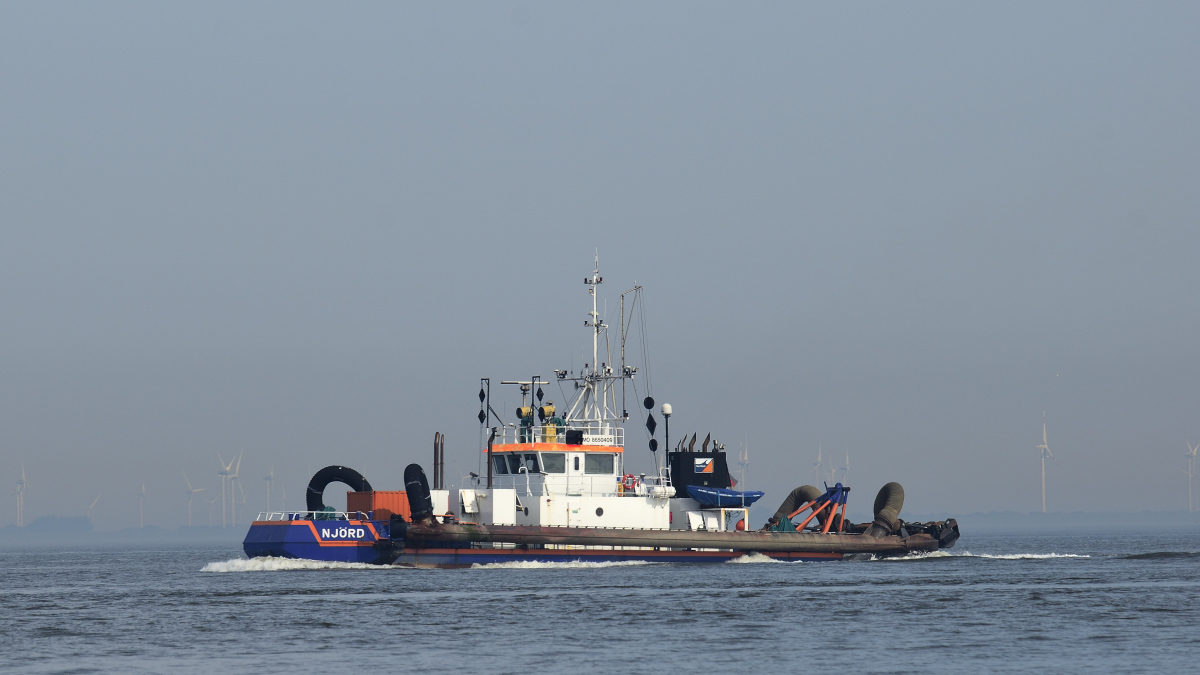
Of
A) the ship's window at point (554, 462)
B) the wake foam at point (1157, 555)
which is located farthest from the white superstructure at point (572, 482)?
the wake foam at point (1157, 555)

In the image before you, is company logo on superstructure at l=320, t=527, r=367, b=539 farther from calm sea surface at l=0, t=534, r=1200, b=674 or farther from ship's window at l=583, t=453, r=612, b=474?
ship's window at l=583, t=453, r=612, b=474

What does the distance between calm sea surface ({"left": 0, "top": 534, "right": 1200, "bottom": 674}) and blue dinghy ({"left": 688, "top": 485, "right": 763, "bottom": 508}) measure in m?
2.36

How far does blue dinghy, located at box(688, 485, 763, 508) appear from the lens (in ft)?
159

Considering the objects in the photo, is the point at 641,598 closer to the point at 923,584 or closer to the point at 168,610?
the point at 923,584

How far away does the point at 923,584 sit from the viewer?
43.2 m

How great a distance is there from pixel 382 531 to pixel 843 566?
692 inches

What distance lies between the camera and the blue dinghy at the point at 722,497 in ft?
159

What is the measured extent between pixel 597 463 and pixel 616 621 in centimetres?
1495

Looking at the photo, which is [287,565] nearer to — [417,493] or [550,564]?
[417,493]

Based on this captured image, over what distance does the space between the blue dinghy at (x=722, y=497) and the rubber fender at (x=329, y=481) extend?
12007mm

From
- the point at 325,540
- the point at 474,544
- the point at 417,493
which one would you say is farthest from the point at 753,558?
the point at 325,540

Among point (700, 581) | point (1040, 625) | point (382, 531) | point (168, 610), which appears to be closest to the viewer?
point (1040, 625)

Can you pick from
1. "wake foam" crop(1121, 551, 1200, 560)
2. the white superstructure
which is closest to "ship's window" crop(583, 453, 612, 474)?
the white superstructure

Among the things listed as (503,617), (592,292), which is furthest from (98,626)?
(592,292)
